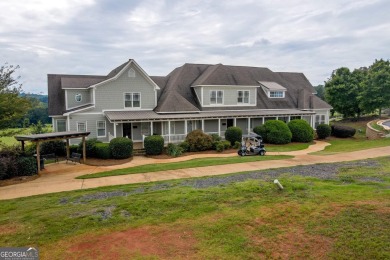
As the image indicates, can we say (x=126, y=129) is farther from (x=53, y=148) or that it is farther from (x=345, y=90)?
(x=345, y=90)

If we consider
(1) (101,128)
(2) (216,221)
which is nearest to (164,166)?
(2) (216,221)

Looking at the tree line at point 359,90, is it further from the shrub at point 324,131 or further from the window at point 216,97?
the window at point 216,97

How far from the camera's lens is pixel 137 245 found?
6.86 meters

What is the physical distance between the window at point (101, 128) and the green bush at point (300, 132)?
18.0 meters

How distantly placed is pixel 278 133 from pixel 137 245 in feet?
73.5

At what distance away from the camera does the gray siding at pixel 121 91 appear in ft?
84.2

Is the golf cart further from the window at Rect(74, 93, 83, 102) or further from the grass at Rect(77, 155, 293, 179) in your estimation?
the window at Rect(74, 93, 83, 102)

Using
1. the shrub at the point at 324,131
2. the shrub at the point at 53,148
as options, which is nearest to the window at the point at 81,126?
the shrub at the point at 53,148

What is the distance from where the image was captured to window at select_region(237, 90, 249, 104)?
31375 mm

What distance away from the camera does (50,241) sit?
7129mm

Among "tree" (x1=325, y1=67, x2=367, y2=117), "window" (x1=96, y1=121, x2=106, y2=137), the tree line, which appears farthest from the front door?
"tree" (x1=325, y1=67, x2=367, y2=117)

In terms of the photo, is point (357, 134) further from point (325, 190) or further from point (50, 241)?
point (50, 241)

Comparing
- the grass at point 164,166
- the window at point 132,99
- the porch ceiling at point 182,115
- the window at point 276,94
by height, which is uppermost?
the window at point 276,94

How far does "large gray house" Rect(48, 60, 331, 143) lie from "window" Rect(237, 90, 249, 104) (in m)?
0.11
